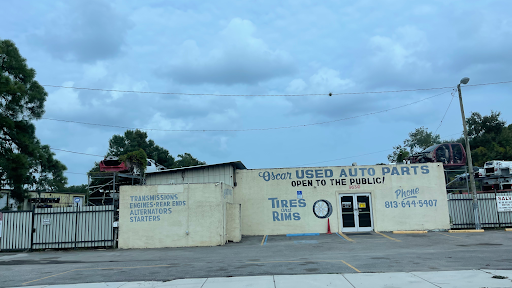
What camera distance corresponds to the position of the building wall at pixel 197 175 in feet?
68.5

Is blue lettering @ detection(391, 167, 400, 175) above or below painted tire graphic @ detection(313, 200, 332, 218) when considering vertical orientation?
above

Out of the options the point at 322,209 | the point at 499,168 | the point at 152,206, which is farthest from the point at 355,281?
the point at 499,168

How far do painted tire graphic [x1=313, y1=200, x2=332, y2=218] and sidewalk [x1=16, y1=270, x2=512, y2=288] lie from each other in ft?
37.2

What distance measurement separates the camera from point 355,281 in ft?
26.3

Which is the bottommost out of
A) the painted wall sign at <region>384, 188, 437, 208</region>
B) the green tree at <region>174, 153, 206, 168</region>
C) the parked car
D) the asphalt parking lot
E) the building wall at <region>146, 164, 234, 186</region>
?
the asphalt parking lot

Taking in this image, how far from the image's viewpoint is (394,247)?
44.9 ft

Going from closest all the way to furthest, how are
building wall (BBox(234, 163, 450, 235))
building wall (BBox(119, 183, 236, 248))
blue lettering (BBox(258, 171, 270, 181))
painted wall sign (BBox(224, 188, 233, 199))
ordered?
building wall (BBox(119, 183, 236, 248)) < painted wall sign (BBox(224, 188, 233, 199)) < building wall (BBox(234, 163, 450, 235)) < blue lettering (BBox(258, 171, 270, 181))

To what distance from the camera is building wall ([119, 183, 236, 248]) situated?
16469 mm

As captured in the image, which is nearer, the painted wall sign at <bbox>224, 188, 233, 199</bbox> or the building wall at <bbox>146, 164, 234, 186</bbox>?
the painted wall sign at <bbox>224, 188, 233, 199</bbox>

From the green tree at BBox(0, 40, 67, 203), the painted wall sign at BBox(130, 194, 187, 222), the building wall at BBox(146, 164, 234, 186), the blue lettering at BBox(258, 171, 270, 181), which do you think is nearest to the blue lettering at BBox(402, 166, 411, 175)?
the blue lettering at BBox(258, 171, 270, 181)

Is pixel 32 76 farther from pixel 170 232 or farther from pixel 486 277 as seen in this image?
pixel 486 277

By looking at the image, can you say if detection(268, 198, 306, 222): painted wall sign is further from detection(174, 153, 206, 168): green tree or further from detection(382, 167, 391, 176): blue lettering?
detection(174, 153, 206, 168): green tree

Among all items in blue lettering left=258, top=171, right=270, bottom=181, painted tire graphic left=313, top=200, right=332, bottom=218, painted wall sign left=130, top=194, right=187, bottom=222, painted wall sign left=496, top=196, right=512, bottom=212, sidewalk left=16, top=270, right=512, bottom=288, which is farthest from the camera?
blue lettering left=258, top=171, right=270, bottom=181

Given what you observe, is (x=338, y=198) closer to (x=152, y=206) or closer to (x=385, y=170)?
(x=385, y=170)
